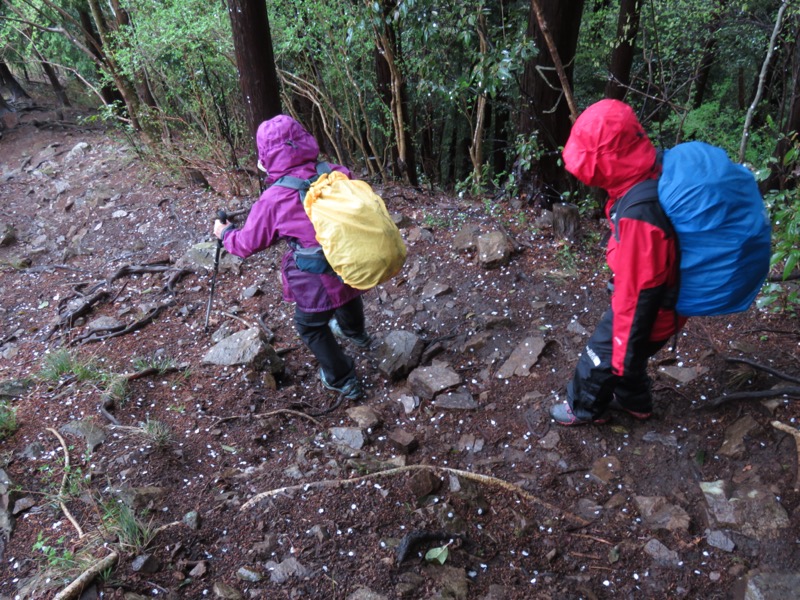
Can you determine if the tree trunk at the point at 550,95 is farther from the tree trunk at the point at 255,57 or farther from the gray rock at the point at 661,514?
the gray rock at the point at 661,514

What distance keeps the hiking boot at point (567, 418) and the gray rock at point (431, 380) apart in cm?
80

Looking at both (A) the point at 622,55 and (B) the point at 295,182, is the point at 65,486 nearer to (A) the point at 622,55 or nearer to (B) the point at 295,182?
(B) the point at 295,182

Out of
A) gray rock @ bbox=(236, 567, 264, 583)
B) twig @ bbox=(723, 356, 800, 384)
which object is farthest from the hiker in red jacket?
gray rock @ bbox=(236, 567, 264, 583)

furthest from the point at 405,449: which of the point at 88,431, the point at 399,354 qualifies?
the point at 88,431

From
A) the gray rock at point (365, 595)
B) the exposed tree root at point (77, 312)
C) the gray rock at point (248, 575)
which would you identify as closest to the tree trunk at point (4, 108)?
the exposed tree root at point (77, 312)

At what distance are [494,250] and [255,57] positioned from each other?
297cm

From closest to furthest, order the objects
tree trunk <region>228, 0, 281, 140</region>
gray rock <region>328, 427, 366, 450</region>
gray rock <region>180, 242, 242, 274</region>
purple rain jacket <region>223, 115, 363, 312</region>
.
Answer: purple rain jacket <region>223, 115, 363, 312</region> < gray rock <region>328, 427, 366, 450</region> < tree trunk <region>228, 0, 281, 140</region> < gray rock <region>180, 242, 242, 274</region>

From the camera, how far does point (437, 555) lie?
2.45 metres

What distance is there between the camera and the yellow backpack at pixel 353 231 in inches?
121

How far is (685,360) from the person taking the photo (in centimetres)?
369

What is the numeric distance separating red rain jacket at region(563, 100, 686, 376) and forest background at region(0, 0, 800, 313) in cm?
94

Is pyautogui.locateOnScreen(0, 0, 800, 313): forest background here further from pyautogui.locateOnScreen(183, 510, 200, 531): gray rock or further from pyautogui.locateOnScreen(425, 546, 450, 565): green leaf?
pyautogui.locateOnScreen(183, 510, 200, 531): gray rock

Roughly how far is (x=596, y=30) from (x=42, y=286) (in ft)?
33.9

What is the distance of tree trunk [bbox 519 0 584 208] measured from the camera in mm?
5203
